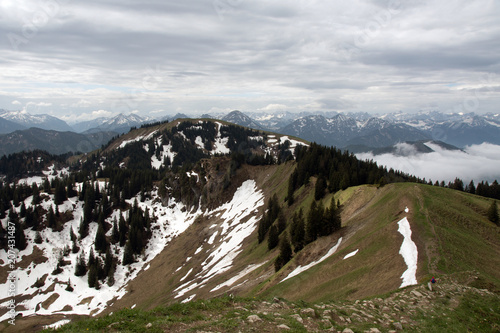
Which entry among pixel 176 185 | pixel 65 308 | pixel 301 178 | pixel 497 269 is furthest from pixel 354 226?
pixel 176 185

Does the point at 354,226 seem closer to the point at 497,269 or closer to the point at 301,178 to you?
the point at 497,269

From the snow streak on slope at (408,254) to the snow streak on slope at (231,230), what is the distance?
38727mm

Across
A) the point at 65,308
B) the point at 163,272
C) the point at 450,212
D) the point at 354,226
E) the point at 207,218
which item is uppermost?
the point at 450,212

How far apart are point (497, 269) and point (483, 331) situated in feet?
45.0

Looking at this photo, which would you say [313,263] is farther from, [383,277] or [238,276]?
[238,276]

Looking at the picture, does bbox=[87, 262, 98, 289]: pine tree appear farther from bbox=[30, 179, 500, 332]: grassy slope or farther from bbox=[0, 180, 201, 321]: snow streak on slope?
bbox=[30, 179, 500, 332]: grassy slope

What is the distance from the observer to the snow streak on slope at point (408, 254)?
2199 cm

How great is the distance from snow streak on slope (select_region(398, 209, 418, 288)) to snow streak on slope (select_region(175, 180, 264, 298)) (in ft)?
127

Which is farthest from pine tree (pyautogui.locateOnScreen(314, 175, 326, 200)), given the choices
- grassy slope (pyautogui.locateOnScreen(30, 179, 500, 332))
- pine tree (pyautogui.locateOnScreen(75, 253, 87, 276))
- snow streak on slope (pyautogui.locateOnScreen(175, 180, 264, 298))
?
pine tree (pyautogui.locateOnScreen(75, 253, 87, 276))

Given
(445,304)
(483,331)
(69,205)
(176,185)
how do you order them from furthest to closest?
(176,185), (69,205), (445,304), (483,331)

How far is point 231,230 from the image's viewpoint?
273 feet

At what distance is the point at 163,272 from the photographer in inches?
3098

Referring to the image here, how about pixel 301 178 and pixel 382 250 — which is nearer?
pixel 382 250

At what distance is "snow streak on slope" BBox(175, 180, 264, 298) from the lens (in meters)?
59.9
